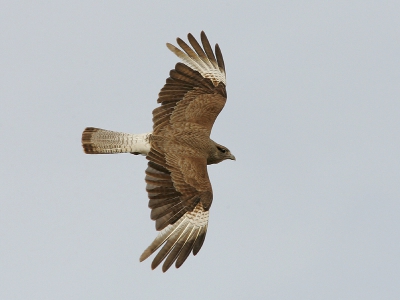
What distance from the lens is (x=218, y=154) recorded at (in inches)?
700

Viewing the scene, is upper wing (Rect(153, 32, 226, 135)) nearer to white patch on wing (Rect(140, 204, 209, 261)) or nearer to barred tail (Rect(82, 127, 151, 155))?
barred tail (Rect(82, 127, 151, 155))

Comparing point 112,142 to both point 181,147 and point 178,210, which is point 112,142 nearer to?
point 181,147

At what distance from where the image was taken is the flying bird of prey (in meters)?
15.7

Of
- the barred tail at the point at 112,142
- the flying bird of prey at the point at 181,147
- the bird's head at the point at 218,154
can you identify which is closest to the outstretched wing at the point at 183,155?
the flying bird of prey at the point at 181,147

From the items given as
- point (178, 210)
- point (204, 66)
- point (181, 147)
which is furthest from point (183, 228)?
point (204, 66)

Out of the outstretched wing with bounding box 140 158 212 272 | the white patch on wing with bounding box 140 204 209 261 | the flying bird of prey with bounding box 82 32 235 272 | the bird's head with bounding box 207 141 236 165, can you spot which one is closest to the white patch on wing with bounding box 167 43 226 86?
the flying bird of prey with bounding box 82 32 235 272

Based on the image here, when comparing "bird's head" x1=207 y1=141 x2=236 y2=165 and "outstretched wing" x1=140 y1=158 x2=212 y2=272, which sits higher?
"bird's head" x1=207 y1=141 x2=236 y2=165

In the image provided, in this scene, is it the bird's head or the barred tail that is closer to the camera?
the barred tail

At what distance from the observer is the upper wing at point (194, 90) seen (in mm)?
17734

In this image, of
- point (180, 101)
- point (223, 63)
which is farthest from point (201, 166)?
point (223, 63)

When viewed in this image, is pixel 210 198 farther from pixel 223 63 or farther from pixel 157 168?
pixel 223 63

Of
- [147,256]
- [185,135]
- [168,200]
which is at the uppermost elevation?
[185,135]

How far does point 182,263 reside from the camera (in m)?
15.3

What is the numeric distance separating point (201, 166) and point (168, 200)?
110 centimetres
